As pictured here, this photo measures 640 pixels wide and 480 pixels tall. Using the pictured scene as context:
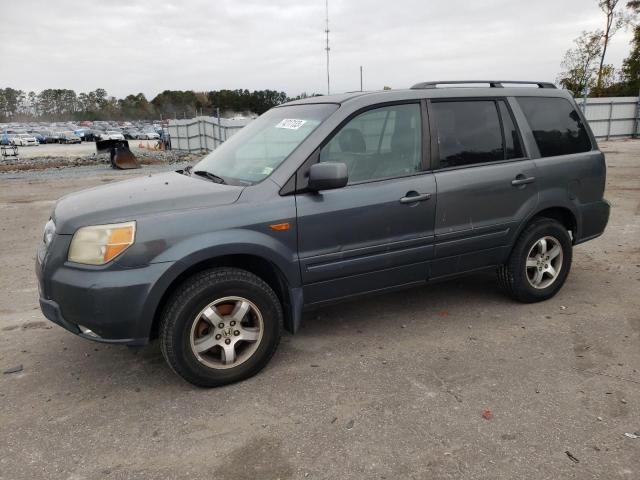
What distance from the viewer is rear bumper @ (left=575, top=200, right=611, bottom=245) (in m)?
4.59

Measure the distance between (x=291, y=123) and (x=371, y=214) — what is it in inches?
36.5

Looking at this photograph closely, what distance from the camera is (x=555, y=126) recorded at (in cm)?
443

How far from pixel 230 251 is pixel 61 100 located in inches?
5922

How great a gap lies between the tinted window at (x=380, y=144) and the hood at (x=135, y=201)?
77cm

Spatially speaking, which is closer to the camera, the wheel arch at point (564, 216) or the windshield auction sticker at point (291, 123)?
the windshield auction sticker at point (291, 123)

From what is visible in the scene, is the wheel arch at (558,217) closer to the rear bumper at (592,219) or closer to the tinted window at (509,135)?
the rear bumper at (592,219)

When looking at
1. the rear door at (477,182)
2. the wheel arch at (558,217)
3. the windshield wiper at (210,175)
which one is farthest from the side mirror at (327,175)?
the wheel arch at (558,217)

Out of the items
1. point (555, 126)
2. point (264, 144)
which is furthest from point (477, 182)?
point (264, 144)

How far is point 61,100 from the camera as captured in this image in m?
Result: 133

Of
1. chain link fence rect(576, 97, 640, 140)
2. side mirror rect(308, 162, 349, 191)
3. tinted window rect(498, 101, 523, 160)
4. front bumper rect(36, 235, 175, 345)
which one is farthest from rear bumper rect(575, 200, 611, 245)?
chain link fence rect(576, 97, 640, 140)

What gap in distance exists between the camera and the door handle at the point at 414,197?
3.61 m

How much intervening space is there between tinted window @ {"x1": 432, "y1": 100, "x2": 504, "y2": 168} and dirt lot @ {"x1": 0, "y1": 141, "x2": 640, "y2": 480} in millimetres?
1314

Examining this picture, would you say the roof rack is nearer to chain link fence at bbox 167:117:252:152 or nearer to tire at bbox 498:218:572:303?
tire at bbox 498:218:572:303

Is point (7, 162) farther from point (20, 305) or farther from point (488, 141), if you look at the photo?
point (488, 141)
